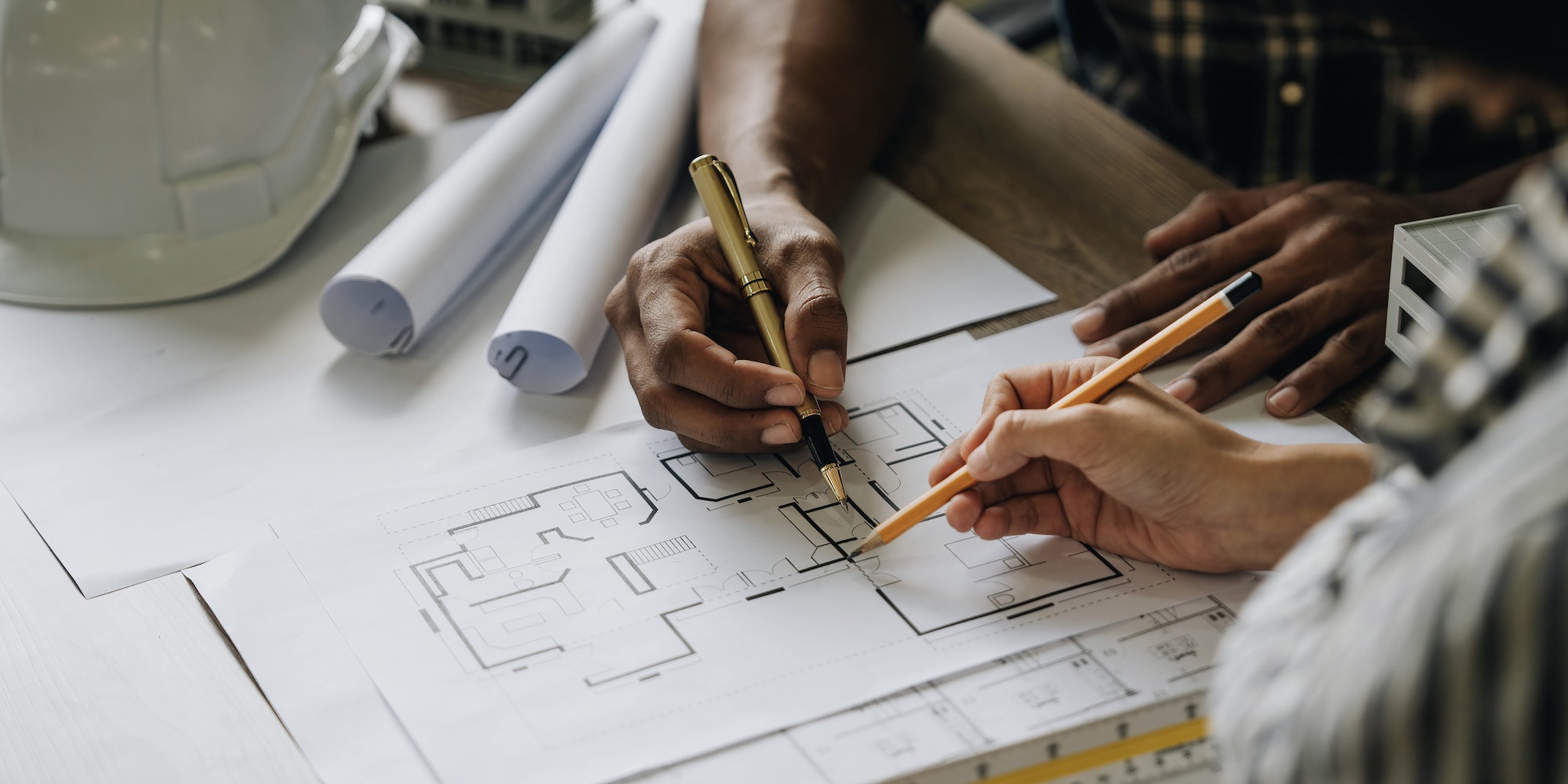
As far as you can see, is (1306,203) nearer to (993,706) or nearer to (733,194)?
(733,194)

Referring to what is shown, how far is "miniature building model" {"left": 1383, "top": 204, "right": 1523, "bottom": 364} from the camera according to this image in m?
A: 0.82

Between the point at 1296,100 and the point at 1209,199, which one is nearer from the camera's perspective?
the point at 1209,199

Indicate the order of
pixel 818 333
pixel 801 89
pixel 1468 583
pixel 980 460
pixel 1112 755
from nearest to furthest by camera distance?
pixel 1468 583
pixel 1112 755
pixel 980 460
pixel 818 333
pixel 801 89

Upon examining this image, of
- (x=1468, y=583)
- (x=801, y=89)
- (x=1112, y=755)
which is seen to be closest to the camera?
(x=1468, y=583)

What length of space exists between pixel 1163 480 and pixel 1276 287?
13.9 inches

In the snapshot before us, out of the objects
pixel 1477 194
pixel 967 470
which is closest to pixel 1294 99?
pixel 1477 194

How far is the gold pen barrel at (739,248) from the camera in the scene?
2.95 ft

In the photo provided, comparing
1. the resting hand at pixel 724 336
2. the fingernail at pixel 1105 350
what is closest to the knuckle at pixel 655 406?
the resting hand at pixel 724 336

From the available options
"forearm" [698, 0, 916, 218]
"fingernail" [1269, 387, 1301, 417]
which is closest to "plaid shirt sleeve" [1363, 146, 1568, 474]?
"fingernail" [1269, 387, 1301, 417]

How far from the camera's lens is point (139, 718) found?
694 millimetres

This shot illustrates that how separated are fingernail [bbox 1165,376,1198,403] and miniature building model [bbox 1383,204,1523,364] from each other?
0.48 feet

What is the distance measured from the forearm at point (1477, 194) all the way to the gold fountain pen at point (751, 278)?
62cm

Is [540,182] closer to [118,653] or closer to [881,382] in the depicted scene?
[881,382]

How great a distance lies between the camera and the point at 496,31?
4.60 feet
